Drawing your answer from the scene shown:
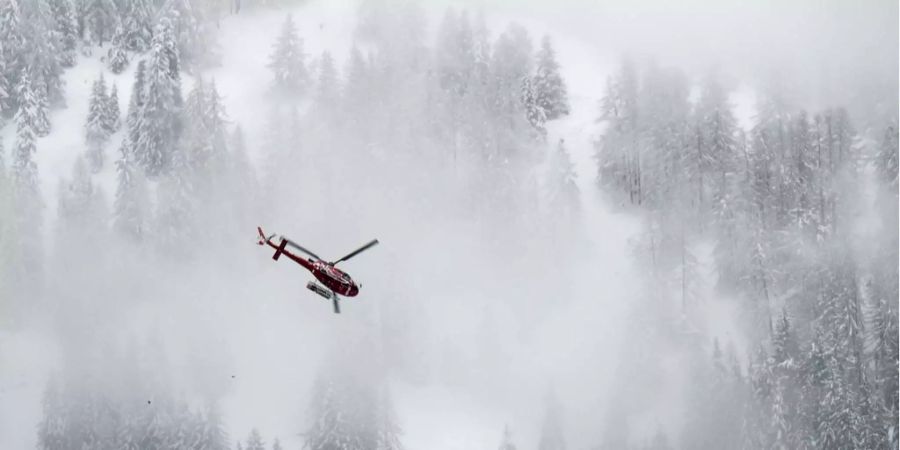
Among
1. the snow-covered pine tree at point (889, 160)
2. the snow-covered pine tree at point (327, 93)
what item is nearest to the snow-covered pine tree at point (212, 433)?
the snow-covered pine tree at point (327, 93)

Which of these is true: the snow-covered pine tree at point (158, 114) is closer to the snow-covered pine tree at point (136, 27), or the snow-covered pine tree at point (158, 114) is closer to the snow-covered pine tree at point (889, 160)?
the snow-covered pine tree at point (136, 27)

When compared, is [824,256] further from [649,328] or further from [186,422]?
[186,422]

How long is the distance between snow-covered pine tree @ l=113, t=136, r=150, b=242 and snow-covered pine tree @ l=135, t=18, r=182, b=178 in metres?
2.74

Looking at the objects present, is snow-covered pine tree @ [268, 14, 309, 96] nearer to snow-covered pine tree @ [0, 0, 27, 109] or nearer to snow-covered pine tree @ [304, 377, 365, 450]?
snow-covered pine tree @ [0, 0, 27, 109]

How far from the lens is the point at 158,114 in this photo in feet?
307

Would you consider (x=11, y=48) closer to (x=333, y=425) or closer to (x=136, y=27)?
(x=136, y=27)

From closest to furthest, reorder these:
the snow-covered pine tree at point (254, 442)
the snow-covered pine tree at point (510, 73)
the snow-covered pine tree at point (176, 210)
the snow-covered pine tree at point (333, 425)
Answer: the snow-covered pine tree at point (333, 425), the snow-covered pine tree at point (254, 442), the snow-covered pine tree at point (176, 210), the snow-covered pine tree at point (510, 73)

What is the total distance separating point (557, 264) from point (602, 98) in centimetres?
→ 2115

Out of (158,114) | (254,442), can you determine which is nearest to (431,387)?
(254,442)

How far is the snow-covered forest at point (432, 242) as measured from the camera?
75562mm

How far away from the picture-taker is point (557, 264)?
93.4 m

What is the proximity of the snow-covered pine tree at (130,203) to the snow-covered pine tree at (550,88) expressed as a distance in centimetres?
3871

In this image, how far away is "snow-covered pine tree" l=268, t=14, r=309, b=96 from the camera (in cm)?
10494

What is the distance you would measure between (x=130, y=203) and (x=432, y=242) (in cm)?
2586
